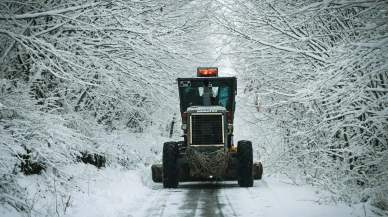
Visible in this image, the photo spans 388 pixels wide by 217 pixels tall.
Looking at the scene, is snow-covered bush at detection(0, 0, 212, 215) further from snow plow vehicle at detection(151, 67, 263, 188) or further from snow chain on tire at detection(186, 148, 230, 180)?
snow chain on tire at detection(186, 148, 230, 180)

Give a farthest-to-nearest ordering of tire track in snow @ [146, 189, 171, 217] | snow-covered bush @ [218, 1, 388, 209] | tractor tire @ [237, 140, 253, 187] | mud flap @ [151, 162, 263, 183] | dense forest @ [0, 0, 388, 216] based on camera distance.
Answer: mud flap @ [151, 162, 263, 183] < tractor tire @ [237, 140, 253, 187] < tire track in snow @ [146, 189, 171, 217] < dense forest @ [0, 0, 388, 216] < snow-covered bush @ [218, 1, 388, 209]

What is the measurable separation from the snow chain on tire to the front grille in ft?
1.60

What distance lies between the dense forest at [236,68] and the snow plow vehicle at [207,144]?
776 millimetres

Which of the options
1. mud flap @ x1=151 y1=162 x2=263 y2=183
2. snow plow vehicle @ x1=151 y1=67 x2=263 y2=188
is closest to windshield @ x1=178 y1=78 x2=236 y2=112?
snow plow vehicle @ x1=151 y1=67 x2=263 y2=188

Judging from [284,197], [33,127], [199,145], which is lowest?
[284,197]

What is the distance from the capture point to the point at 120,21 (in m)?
9.01

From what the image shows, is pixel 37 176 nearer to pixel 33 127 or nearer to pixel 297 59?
pixel 33 127

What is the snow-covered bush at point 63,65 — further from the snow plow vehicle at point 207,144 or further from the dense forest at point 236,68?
the snow plow vehicle at point 207,144

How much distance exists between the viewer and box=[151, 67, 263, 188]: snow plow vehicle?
37.5ft

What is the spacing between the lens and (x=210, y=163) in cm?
1144

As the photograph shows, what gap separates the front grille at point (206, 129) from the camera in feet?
39.4

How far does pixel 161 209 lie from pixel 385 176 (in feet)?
12.1

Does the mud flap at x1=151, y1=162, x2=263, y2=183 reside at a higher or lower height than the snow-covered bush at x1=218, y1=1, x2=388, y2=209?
lower

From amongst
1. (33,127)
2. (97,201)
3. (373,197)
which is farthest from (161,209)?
(373,197)
